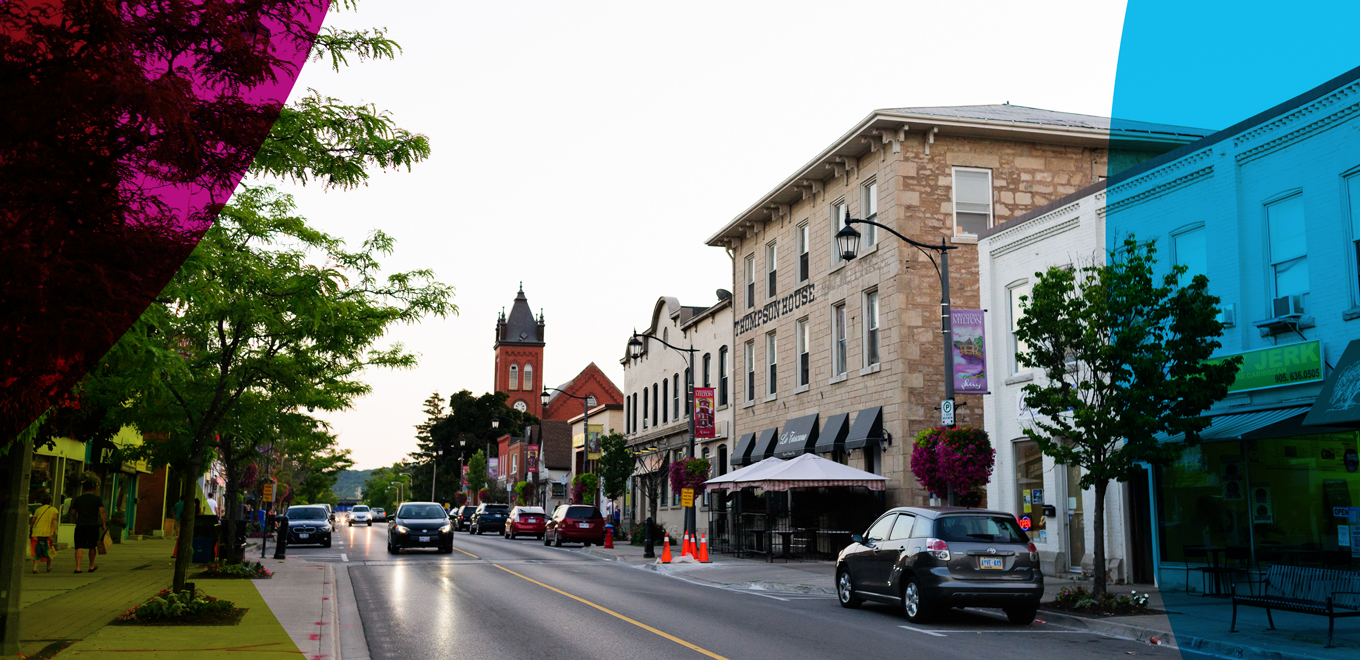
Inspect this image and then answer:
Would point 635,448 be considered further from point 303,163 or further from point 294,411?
point 303,163

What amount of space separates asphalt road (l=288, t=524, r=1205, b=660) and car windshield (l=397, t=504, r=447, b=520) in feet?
36.3

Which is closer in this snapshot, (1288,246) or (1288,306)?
(1288,306)

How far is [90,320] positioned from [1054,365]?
1292 centimetres

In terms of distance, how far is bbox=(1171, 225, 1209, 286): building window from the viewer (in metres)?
17.8

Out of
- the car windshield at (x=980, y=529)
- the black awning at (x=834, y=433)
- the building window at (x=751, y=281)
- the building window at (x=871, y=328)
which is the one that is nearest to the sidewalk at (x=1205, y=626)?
the car windshield at (x=980, y=529)

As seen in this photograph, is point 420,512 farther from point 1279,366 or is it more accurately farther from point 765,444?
point 1279,366

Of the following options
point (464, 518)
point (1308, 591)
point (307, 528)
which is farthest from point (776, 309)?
point (464, 518)

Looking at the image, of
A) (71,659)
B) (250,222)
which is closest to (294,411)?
(250,222)

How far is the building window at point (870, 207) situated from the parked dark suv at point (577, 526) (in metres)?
15.8

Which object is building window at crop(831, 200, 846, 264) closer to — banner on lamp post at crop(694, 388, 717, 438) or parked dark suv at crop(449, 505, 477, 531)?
banner on lamp post at crop(694, 388, 717, 438)

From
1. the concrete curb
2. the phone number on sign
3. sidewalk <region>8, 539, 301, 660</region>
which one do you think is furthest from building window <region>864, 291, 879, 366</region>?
sidewalk <region>8, 539, 301, 660</region>

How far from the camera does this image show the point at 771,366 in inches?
1391

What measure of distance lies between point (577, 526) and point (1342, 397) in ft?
92.9

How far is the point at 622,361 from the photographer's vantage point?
5531 centimetres
